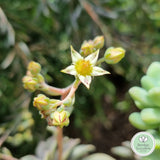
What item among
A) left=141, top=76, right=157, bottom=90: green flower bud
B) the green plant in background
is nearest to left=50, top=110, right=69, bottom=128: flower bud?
the green plant in background

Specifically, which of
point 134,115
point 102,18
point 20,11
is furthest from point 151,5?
point 134,115

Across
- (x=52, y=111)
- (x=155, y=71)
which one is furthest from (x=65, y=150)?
(x=155, y=71)

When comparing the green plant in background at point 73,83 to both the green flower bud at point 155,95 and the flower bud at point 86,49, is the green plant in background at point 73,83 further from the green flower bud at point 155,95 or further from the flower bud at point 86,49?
the green flower bud at point 155,95

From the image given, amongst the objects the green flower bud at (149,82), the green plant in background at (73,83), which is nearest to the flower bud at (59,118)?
the green plant in background at (73,83)

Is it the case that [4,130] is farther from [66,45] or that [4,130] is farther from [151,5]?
[151,5]

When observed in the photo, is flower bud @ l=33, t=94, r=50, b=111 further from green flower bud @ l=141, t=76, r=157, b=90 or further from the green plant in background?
green flower bud @ l=141, t=76, r=157, b=90

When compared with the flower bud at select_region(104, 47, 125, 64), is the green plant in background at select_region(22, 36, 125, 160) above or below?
above
